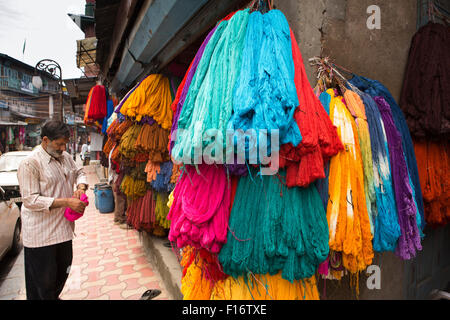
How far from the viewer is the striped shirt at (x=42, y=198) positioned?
210 centimetres

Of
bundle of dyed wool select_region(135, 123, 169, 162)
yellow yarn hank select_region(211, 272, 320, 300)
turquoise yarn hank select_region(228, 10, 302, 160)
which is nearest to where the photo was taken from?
turquoise yarn hank select_region(228, 10, 302, 160)

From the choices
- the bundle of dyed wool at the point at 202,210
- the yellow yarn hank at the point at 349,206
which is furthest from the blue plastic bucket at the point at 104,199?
the yellow yarn hank at the point at 349,206

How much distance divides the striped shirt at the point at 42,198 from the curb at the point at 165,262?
1267 millimetres

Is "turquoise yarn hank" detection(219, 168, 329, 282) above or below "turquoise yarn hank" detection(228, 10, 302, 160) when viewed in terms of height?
below

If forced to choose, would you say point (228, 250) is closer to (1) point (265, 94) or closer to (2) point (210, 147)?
(2) point (210, 147)

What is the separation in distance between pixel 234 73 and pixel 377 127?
98 cm

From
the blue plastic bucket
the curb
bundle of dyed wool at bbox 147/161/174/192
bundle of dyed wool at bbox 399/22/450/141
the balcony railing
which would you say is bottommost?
the curb

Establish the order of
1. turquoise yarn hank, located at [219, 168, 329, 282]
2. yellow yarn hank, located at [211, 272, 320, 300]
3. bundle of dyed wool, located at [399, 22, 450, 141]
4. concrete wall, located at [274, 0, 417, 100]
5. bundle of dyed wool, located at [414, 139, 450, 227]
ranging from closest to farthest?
turquoise yarn hank, located at [219, 168, 329, 282], yellow yarn hank, located at [211, 272, 320, 300], concrete wall, located at [274, 0, 417, 100], bundle of dyed wool, located at [399, 22, 450, 141], bundle of dyed wool, located at [414, 139, 450, 227]

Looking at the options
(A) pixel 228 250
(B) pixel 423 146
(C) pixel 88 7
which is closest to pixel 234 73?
(A) pixel 228 250

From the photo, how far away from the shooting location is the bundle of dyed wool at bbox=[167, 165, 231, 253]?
112cm

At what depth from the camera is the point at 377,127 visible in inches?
56.2

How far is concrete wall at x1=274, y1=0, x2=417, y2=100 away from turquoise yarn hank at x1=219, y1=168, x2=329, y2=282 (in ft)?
2.79

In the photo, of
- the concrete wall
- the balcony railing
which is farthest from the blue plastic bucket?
the balcony railing

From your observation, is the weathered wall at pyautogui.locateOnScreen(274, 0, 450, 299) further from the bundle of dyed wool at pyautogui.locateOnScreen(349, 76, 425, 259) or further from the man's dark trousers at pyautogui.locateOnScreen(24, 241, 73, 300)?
the man's dark trousers at pyautogui.locateOnScreen(24, 241, 73, 300)
